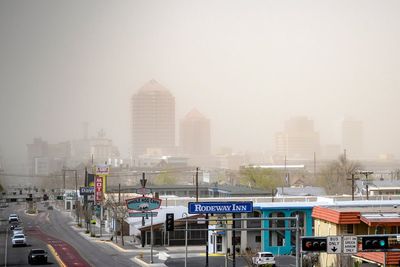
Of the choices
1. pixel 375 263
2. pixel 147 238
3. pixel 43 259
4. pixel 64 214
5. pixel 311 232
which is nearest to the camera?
pixel 375 263

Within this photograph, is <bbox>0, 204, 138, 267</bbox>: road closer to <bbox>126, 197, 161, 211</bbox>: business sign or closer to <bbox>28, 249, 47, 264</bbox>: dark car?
<bbox>28, 249, 47, 264</bbox>: dark car

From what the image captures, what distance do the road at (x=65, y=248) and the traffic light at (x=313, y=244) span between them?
27.1 meters

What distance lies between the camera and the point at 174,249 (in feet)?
263

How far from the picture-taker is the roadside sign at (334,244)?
140 ft

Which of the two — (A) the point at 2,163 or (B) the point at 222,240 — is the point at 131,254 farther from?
(A) the point at 2,163

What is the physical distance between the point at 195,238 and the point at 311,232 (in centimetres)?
1497

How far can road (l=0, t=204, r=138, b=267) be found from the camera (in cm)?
6814

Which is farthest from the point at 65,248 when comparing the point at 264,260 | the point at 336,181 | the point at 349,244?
the point at 336,181

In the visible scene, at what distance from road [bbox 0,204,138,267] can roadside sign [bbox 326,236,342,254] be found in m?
27.1

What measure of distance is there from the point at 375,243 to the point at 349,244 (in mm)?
1346

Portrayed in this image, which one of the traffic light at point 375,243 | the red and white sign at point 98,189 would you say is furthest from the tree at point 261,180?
the traffic light at point 375,243

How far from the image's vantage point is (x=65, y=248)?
81.8 metres

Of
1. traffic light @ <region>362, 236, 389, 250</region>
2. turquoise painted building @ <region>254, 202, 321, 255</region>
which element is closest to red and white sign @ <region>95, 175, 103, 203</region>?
turquoise painted building @ <region>254, 202, 321, 255</region>

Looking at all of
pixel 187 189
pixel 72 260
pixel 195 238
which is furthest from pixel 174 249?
pixel 187 189
